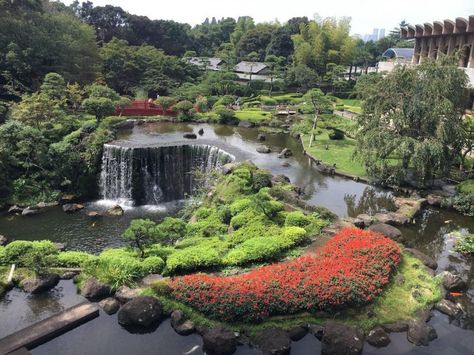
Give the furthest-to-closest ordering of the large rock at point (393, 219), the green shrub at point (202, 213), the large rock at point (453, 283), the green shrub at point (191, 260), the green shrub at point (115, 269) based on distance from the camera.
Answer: the large rock at point (393, 219) < the green shrub at point (202, 213) < the large rock at point (453, 283) < the green shrub at point (191, 260) < the green shrub at point (115, 269)

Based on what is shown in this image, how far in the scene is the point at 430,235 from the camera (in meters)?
23.9

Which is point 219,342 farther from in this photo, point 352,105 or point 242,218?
point 352,105

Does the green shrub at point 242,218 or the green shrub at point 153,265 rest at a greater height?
the green shrub at point 242,218

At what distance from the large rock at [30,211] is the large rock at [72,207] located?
182 centimetres

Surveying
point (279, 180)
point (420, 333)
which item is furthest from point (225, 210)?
point (420, 333)

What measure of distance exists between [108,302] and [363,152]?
21152 mm

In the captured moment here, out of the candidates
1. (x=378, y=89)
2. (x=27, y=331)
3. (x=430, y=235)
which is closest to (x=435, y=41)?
(x=378, y=89)

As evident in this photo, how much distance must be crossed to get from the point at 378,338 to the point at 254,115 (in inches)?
1602

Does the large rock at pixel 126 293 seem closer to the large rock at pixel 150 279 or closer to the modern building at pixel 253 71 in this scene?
the large rock at pixel 150 279

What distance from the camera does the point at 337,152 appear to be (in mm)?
38125

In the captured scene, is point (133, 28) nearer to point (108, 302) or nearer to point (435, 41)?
point (435, 41)

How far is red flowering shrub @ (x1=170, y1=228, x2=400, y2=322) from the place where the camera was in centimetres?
1487

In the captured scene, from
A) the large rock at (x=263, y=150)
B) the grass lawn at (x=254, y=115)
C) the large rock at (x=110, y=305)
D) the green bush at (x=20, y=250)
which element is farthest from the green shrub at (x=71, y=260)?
the grass lawn at (x=254, y=115)

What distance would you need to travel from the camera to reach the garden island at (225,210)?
1481 cm
